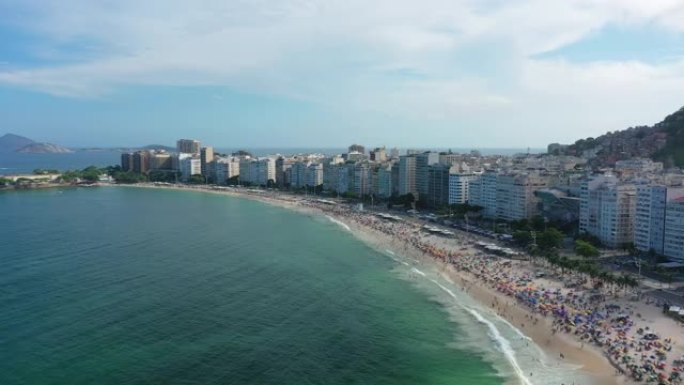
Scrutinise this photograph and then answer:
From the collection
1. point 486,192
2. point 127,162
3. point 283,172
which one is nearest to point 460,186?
point 486,192

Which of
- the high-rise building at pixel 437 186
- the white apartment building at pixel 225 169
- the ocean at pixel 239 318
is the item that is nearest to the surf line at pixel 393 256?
the ocean at pixel 239 318

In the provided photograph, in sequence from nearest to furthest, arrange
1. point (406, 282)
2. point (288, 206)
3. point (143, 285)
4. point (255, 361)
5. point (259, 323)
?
point (255, 361), point (259, 323), point (143, 285), point (406, 282), point (288, 206)

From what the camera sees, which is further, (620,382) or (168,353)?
(168,353)

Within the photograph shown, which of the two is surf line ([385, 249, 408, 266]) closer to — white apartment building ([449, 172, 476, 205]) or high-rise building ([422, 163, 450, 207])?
white apartment building ([449, 172, 476, 205])

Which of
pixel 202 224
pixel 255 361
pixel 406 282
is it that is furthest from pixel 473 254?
pixel 202 224

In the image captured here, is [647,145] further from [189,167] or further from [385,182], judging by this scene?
[189,167]

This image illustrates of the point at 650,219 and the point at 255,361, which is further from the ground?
the point at 650,219

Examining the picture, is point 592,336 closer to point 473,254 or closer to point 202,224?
point 473,254
